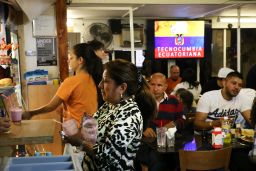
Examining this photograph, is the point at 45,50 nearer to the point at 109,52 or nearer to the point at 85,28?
the point at 85,28

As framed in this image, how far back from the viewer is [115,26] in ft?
24.1

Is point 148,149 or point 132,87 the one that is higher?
point 132,87

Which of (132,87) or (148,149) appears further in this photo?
(148,149)

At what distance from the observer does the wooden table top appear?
1.35 metres

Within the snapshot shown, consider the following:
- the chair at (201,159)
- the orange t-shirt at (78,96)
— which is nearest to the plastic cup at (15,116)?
the orange t-shirt at (78,96)

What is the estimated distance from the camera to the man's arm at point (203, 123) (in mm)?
3504

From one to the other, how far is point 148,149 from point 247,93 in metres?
1.61

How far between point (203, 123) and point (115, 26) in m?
4.30

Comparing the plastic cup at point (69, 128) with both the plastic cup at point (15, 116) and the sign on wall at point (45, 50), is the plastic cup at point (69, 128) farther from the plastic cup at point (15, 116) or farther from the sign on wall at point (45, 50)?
the sign on wall at point (45, 50)

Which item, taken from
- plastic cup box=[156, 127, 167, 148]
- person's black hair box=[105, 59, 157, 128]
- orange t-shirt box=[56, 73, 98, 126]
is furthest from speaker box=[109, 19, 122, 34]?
person's black hair box=[105, 59, 157, 128]

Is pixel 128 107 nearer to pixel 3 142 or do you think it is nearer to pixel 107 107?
pixel 107 107

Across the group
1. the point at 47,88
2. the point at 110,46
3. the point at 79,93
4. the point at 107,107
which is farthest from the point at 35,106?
the point at 107,107

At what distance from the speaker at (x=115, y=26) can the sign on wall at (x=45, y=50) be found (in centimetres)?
217

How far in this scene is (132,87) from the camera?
1924mm
